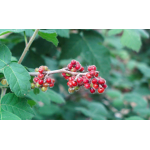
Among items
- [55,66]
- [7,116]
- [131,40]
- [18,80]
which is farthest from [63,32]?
[55,66]

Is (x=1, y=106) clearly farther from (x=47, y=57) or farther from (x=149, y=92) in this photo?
(x=149, y=92)

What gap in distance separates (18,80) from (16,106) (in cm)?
17

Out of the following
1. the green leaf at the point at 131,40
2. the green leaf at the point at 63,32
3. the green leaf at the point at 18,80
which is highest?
the green leaf at the point at 131,40

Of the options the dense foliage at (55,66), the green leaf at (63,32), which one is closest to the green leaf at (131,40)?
the dense foliage at (55,66)

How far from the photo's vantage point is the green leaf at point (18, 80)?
0.98 m

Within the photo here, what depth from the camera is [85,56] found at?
1987 millimetres

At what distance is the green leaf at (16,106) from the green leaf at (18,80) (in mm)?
112

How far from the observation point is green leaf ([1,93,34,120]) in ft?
3.43

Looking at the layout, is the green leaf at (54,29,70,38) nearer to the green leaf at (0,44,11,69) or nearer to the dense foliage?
the dense foliage

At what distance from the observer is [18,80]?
3.26 feet

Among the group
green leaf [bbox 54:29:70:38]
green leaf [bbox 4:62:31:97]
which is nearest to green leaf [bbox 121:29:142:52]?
green leaf [bbox 54:29:70:38]

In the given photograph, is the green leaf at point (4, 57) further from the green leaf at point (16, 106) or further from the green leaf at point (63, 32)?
the green leaf at point (63, 32)

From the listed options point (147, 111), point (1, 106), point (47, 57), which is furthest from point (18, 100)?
point (147, 111)

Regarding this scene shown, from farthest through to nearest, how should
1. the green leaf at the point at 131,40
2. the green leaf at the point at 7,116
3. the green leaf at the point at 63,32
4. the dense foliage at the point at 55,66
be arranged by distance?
1. the green leaf at the point at 131,40
2. the green leaf at the point at 63,32
3. the dense foliage at the point at 55,66
4. the green leaf at the point at 7,116
